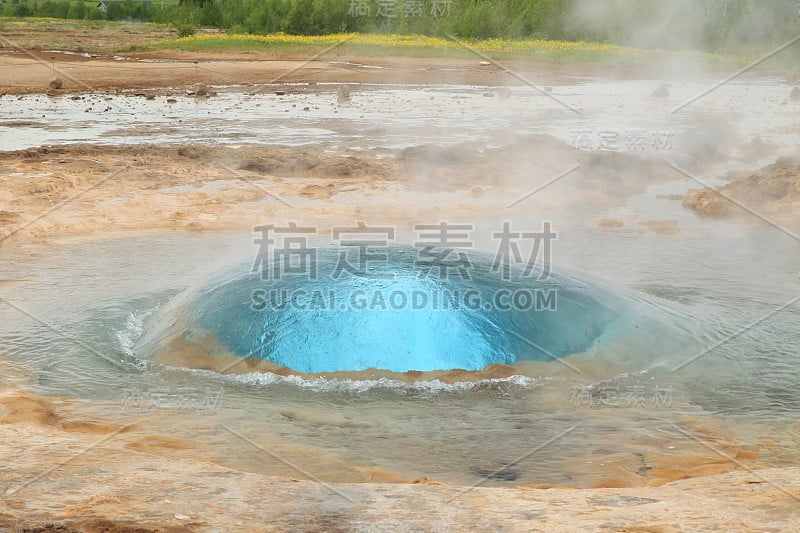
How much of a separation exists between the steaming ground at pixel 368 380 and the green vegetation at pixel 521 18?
308 cm

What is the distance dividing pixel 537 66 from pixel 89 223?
24.0 meters

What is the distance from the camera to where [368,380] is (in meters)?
5.02

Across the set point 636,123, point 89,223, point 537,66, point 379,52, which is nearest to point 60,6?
point 379,52

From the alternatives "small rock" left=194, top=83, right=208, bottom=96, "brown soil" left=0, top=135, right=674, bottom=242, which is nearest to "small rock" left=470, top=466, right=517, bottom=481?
"brown soil" left=0, top=135, right=674, bottom=242

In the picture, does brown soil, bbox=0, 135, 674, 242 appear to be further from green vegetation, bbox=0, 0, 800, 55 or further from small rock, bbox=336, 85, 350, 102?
small rock, bbox=336, 85, 350, 102

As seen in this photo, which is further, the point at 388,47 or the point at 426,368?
the point at 388,47

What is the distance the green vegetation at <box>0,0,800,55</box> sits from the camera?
1612cm

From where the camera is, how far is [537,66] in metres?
31.0

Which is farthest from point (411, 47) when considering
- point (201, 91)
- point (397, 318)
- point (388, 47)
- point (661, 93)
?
point (397, 318)

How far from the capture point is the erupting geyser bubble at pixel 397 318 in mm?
5082

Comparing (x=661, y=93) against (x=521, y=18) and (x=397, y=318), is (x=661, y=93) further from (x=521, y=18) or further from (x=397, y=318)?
(x=397, y=318)

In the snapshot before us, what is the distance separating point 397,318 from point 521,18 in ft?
87.8

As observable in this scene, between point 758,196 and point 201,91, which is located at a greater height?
point 201,91

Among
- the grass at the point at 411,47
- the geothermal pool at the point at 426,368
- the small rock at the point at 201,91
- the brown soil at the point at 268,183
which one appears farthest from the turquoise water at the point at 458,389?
the grass at the point at 411,47
